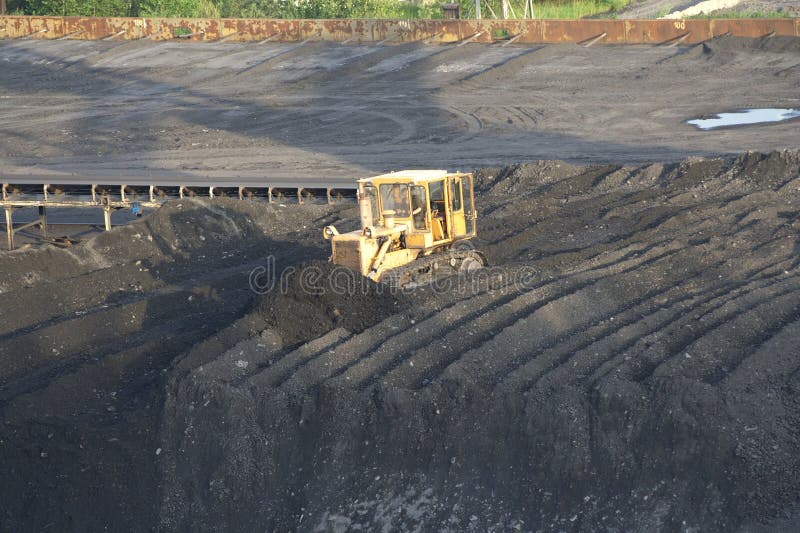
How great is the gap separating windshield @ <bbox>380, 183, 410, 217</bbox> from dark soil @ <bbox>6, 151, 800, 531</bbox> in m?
1.25

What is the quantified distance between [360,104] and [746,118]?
11355 millimetres

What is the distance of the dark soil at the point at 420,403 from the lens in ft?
31.3

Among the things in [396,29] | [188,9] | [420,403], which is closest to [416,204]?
[420,403]

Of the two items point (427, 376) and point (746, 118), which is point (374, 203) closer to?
point (427, 376)

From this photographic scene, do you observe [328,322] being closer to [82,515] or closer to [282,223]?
[82,515]

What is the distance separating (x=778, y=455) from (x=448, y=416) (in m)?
3.07

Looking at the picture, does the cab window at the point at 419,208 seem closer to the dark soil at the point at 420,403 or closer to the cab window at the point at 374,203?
the cab window at the point at 374,203

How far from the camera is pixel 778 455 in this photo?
941cm

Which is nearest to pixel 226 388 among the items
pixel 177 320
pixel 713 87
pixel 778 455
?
pixel 177 320

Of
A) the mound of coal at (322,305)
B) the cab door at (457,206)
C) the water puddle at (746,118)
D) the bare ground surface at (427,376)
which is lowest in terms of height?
the water puddle at (746,118)

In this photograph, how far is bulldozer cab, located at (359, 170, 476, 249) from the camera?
45.2 feet

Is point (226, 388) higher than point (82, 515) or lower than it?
higher

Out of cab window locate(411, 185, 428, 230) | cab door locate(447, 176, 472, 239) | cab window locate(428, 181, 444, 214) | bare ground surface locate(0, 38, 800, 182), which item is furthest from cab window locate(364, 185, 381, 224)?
bare ground surface locate(0, 38, 800, 182)

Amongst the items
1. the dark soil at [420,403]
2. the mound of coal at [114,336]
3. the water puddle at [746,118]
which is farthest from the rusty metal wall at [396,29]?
the dark soil at [420,403]
